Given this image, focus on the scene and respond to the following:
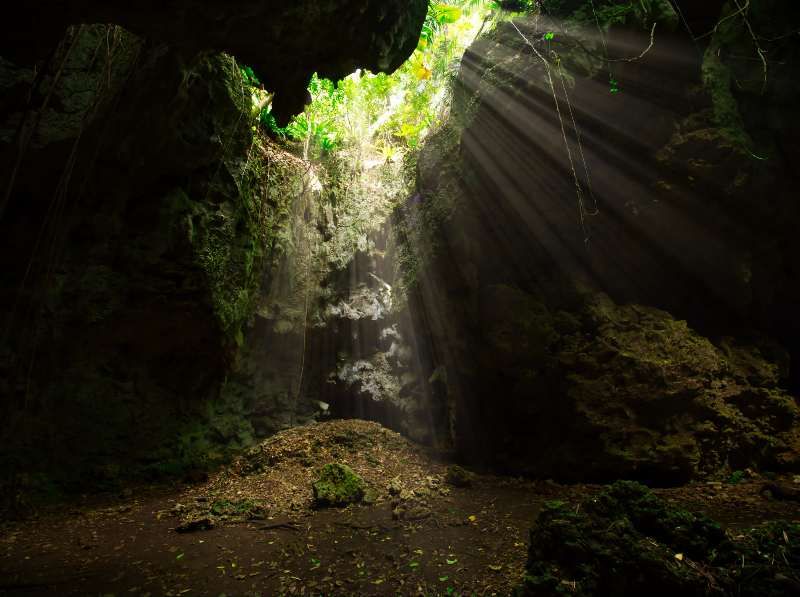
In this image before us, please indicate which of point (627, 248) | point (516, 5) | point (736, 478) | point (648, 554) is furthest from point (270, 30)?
point (736, 478)

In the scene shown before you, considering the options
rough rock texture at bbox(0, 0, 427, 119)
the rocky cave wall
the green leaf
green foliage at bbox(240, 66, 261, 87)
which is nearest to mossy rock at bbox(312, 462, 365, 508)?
the rocky cave wall

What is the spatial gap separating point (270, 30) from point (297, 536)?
4.29 metres

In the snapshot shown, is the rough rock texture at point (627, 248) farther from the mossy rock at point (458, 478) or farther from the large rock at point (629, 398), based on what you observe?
the mossy rock at point (458, 478)

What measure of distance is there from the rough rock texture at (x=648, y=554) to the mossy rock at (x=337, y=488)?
2.73 m

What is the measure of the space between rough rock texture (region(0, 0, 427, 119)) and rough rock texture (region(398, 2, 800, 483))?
124 inches

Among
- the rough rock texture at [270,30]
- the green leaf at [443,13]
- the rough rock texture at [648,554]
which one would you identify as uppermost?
the green leaf at [443,13]

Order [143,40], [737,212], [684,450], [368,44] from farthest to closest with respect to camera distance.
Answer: [737,212] < [684,450] < [143,40] < [368,44]

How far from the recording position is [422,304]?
7340 millimetres

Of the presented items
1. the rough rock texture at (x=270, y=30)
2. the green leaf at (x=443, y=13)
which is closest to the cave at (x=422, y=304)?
the rough rock texture at (x=270, y=30)

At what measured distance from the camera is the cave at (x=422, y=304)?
3.16 metres

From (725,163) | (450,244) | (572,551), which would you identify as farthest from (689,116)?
(572,551)

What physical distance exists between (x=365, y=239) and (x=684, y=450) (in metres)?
6.65

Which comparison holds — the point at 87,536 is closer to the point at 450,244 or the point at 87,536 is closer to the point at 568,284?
the point at 450,244

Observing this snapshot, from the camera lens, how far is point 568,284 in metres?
5.81
